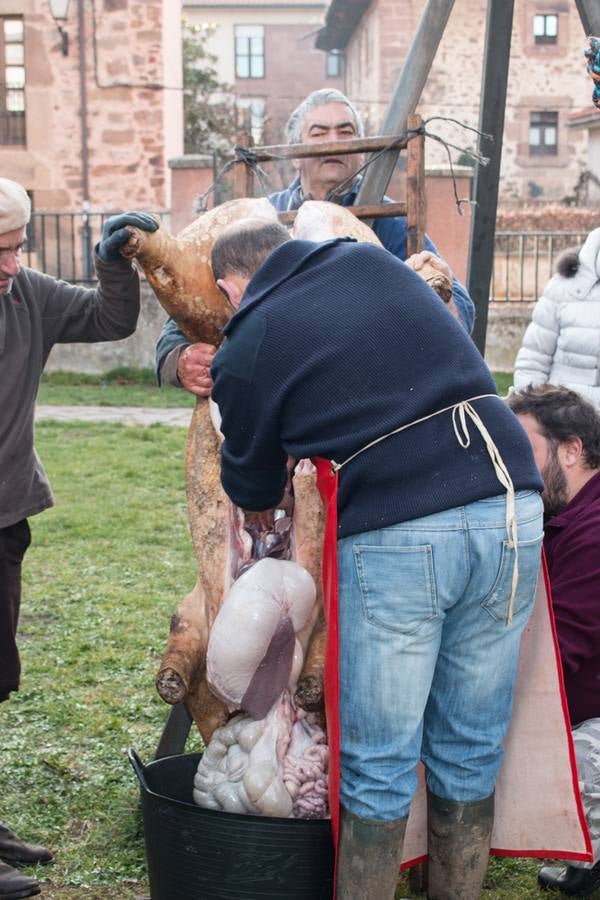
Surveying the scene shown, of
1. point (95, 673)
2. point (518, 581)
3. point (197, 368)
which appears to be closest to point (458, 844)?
point (518, 581)

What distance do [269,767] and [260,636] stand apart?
33 cm

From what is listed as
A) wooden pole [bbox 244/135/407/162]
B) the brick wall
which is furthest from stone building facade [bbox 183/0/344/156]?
wooden pole [bbox 244/135/407/162]

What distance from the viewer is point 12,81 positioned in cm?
1959

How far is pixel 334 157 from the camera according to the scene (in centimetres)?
392

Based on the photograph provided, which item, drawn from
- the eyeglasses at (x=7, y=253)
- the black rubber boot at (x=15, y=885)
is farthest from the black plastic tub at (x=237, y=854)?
the eyeglasses at (x=7, y=253)

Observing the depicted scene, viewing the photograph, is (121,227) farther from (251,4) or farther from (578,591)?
(251,4)

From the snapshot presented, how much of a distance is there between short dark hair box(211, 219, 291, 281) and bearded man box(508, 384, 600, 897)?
924 millimetres

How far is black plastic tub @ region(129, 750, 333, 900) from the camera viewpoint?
281 cm

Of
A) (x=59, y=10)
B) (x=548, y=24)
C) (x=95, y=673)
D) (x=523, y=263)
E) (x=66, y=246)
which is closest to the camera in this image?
(x=95, y=673)

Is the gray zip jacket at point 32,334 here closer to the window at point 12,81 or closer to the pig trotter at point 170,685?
the pig trotter at point 170,685

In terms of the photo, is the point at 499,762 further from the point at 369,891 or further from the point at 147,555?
the point at 147,555

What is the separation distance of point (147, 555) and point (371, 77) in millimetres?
29446

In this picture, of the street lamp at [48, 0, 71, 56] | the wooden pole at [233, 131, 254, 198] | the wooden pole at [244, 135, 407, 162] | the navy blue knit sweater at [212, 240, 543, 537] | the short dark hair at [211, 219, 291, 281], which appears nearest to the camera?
the navy blue knit sweater at [212, 240, 543, 537]

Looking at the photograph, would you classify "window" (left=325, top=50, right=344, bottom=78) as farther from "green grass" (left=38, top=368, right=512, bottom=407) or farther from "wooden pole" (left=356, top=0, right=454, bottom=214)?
"wooden pole" (left=356, top=0, right=454, bottom=214)
